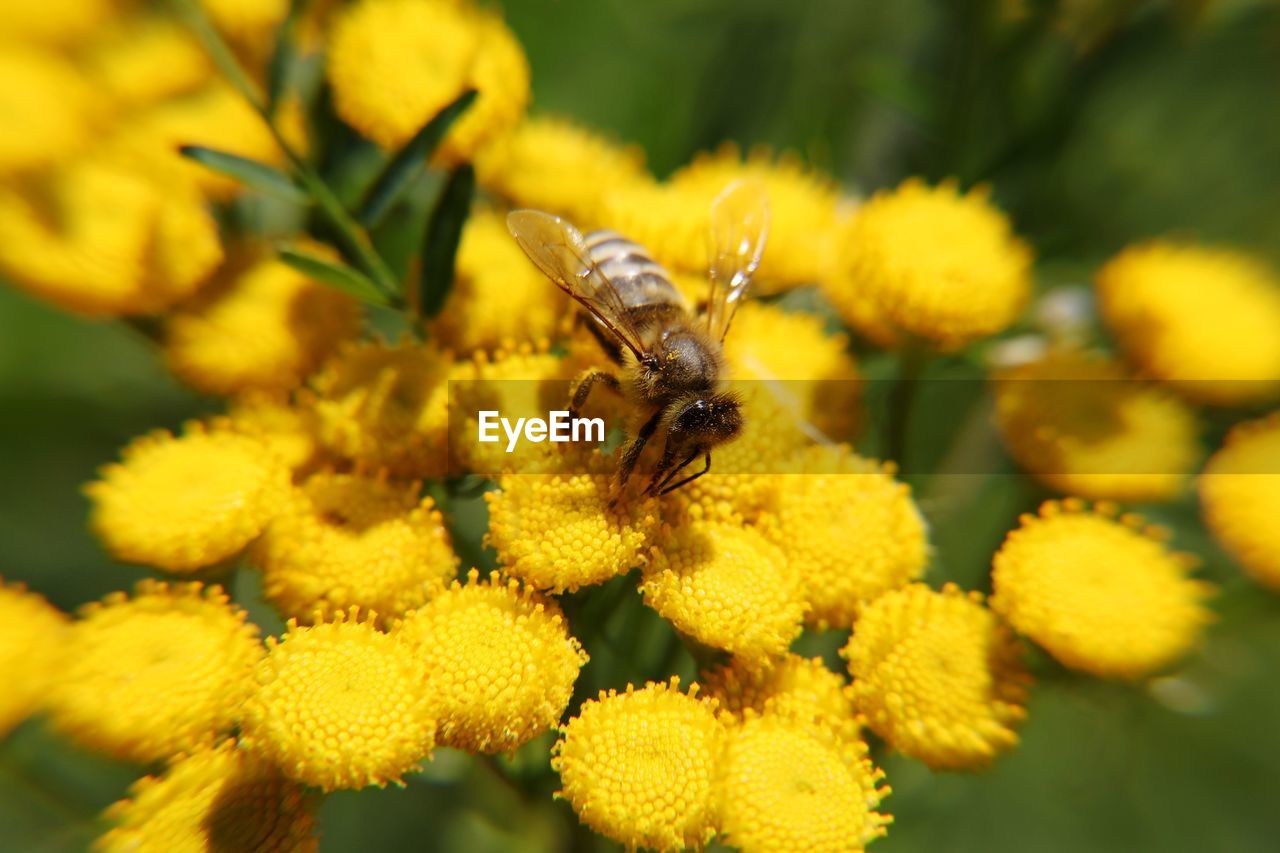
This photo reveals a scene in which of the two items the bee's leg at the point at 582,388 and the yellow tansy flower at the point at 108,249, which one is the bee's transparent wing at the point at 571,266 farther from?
the yellow tansy flower at the point at 108,249

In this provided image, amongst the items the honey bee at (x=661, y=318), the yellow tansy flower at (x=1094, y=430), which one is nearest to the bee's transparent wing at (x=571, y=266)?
the honey bee at (x=661, y=318)

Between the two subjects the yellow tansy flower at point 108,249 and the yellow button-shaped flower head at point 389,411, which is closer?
the yellow button-shaped flower head at point 389,411

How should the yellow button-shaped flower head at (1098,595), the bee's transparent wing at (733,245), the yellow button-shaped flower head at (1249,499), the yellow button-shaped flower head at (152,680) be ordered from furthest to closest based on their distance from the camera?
1. the bee's transparent wing at (733,245)
2. the yellow button-shaped flower head at (1249,499)
3. the yellow button-shaped flower head at (1098,595)
4. the yellow button-shaped flower head at (152,680)

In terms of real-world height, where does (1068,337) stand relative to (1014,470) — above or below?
above

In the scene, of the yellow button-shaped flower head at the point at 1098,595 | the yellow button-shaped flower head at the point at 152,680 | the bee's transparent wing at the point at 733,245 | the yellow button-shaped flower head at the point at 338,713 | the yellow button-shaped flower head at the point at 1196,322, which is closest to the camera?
the yellow button-shaped flower head at the point at 338,713

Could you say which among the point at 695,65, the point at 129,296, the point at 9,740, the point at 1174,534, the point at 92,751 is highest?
the point at 695,65

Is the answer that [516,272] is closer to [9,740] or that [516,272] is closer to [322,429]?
[322,429]

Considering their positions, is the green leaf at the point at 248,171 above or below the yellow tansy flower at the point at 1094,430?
above

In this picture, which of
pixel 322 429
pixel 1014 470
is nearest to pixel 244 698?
pixel 322 429
